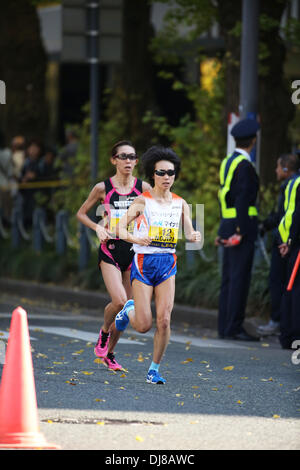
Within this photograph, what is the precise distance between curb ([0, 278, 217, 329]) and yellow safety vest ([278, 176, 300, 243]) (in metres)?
2.31

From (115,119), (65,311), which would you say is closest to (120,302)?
(65,311)

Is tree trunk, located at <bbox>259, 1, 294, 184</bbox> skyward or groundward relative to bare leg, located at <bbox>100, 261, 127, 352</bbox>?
skyward

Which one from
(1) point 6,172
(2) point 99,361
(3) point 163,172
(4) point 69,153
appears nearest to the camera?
(3) point 163,172

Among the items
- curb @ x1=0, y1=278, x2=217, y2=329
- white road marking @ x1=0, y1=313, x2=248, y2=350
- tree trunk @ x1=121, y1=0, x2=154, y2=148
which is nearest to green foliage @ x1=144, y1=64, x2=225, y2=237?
curb @ x1=0, y1=278, x2=217, y2=329

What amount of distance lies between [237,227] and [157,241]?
13.0 ft

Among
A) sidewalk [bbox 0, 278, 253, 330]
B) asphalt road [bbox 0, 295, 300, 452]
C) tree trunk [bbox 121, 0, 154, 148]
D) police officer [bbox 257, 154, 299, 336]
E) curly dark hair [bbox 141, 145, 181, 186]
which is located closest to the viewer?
asphalt road [bbox 0, 295, 300, 452]

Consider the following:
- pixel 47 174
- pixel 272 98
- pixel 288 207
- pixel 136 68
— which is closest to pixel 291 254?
pixel 288 207

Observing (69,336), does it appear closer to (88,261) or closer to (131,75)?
(88,261)

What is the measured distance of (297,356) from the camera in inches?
462

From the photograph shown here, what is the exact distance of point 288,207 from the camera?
1262 cm

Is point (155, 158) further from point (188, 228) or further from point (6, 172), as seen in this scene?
point (6, 172)

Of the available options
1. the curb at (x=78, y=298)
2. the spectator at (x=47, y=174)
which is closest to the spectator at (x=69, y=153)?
the spectator at (x=47, y=174)

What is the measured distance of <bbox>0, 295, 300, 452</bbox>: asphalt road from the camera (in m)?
7.16

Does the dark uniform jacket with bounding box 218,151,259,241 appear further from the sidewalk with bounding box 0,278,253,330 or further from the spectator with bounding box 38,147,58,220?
the spectator with bounding box 38,147,58,220
